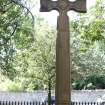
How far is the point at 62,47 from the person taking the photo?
330 inches

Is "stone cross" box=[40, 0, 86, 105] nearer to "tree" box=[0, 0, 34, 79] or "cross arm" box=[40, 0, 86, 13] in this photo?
"cross arm" box=[40, 0, 86, 13]

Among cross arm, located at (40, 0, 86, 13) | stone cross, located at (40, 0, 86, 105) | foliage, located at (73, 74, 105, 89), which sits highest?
cross arm, located at (40, 0, 86, 13)

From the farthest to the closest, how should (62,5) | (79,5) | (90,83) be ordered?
(90,83) < (79,5) < (62,5)

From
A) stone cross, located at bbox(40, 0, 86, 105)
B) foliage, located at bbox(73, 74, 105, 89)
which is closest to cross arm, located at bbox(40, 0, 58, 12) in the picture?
stone cross, located at bbox(40, 0, 86, 105)

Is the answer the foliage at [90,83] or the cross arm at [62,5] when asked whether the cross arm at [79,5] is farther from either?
the foliage at [90,83]

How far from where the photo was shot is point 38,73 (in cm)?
3247

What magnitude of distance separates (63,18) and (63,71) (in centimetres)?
109

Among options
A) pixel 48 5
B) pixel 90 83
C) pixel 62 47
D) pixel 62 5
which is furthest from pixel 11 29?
pixel 90 83

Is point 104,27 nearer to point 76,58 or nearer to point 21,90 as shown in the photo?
point 76,58

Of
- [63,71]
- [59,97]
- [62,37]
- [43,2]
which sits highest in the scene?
[43,2]

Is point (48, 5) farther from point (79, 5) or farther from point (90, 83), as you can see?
point (90, 83)

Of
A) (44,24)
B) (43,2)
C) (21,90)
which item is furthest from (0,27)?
(21,90)

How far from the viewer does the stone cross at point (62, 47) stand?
8250 mm

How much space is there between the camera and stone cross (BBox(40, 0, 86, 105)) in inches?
325
